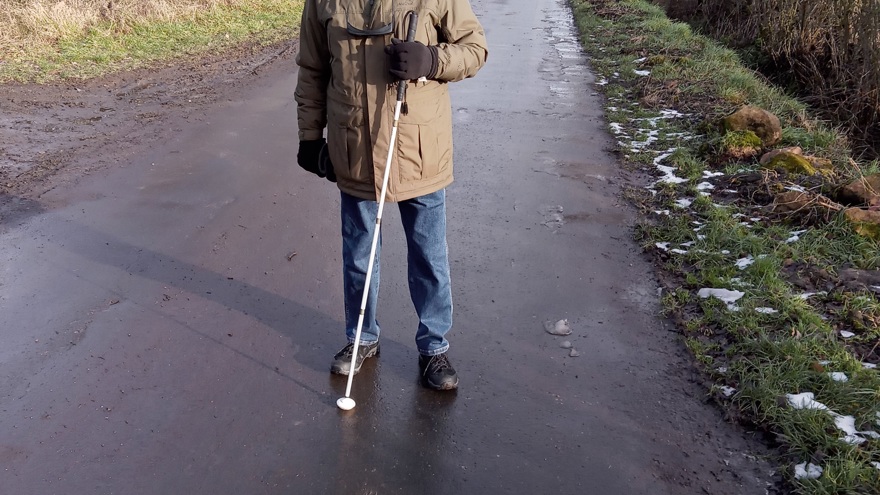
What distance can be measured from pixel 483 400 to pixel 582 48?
1060 cm

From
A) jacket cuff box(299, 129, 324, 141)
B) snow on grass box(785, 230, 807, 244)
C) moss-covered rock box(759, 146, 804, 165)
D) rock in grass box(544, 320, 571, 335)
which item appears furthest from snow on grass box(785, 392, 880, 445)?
moss-covered rock box(759, 146, 804, 165)

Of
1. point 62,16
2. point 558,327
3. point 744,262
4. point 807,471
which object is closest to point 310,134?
point 558,327

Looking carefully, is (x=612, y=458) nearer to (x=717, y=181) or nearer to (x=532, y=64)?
(x=717, y=181)

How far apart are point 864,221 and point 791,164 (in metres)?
1.19

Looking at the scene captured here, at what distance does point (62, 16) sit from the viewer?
34.4 feet

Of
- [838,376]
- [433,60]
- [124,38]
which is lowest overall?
[124,38]

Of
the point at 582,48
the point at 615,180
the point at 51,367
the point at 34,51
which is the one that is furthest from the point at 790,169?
the point at 34,51

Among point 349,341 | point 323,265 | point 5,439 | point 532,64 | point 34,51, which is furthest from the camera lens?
point 532,64

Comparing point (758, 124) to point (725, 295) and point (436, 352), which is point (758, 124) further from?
point (436, 352)

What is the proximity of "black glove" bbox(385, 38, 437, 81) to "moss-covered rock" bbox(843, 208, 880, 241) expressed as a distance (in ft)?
12.1

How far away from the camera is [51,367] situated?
375cm

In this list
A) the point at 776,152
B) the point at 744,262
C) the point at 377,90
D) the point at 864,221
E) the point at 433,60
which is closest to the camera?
the point at 433,60

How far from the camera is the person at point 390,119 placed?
313 cm

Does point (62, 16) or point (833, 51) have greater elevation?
point (833, 51)
